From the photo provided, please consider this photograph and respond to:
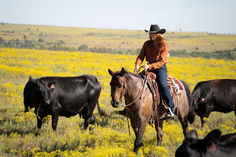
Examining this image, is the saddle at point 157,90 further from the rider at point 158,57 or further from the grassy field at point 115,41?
the grassy field at point 115,41

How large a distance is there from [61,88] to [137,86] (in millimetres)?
2833

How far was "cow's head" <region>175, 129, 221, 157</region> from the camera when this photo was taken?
2.35 metres

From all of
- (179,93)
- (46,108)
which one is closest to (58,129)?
(46,108)

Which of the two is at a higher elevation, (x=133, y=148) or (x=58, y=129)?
(x=133, y=148)

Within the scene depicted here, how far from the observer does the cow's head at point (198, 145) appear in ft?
7.72

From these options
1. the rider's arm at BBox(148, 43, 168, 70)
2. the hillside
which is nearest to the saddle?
the rider's arm at BBox(148, 43, 168, 70)

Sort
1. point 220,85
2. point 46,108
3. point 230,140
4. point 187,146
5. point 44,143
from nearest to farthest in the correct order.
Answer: point 187,146 → point 230,140 → point 44,143 → point 46,108 → point 220,85

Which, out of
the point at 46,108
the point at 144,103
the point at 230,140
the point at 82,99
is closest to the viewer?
the point at 230,140

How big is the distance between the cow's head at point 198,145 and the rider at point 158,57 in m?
2.94

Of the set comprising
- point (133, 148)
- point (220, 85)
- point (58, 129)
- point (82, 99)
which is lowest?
point (58, 129)

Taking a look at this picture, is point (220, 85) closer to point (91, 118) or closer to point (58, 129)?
point (91, 118)

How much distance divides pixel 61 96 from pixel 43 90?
0.66 m

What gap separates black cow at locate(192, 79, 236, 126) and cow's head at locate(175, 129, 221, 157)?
18.2 ft

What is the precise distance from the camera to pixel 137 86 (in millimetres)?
5176
